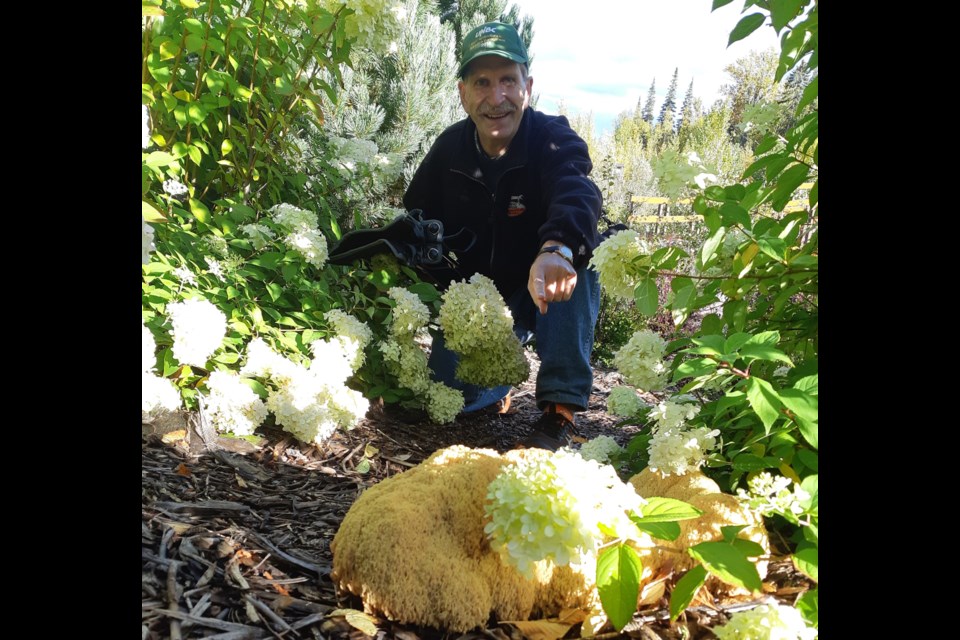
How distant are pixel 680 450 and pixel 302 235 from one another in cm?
182

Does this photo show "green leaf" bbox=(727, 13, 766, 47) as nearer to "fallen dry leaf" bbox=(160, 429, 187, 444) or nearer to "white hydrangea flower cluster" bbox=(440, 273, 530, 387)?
"white hydrangea flower cluster" bbox=(440, 273, 530, 387)

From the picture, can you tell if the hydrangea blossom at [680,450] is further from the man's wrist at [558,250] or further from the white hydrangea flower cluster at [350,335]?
the white hydrangea flower cluster at [350,335]

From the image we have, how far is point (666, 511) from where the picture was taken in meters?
1.07

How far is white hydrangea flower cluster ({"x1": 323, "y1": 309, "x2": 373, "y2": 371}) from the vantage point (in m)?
2.54

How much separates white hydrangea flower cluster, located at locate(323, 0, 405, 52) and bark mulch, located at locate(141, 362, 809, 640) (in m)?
1.64

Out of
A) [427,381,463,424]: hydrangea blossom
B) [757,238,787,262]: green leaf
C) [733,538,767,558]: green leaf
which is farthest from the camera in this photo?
[427,381,463,424]: hydrangea blossom

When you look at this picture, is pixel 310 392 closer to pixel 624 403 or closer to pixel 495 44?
pixel 624 403

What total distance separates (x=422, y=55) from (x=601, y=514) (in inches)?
210

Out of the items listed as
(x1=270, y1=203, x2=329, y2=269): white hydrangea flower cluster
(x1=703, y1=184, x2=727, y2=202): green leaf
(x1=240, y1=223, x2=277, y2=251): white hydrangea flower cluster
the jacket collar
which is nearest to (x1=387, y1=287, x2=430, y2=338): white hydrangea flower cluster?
(x1=270, y1=203, x2=329, y2=269): white hydrangea flower cluster

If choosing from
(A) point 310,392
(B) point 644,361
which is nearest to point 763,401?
(B) point 644,361

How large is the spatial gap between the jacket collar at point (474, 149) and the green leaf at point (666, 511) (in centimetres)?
224

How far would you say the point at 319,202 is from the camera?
3297 millimetres

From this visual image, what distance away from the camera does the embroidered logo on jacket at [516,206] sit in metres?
3.10
